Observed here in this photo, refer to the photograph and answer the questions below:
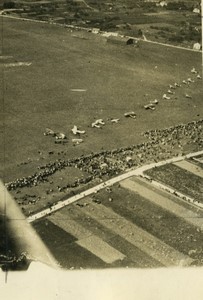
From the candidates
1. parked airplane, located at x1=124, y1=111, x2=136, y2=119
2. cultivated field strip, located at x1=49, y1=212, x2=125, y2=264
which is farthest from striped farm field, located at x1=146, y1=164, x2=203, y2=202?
parked airplane, located at x1=124, y1=111, x2=136, y2=119

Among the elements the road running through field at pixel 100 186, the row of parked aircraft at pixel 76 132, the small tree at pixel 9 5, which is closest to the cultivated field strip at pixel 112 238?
the road running through field at pixel 100 186

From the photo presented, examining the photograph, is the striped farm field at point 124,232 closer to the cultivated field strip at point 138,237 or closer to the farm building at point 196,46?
the cultivated field strip at point 138,237

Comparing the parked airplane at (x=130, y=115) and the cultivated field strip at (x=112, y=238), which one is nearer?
the cultivated field strip at (x=112, y=238)

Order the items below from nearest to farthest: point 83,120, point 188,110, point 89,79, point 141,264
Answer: point 141,264, point 83,120, point 188,110, point 89,79

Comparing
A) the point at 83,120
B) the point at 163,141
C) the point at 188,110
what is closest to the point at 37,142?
the point at 83,120

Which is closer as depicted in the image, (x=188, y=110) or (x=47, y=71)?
(x=188, y=110)

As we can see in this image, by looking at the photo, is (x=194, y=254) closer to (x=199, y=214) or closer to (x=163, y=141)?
(x=199, y=214)
